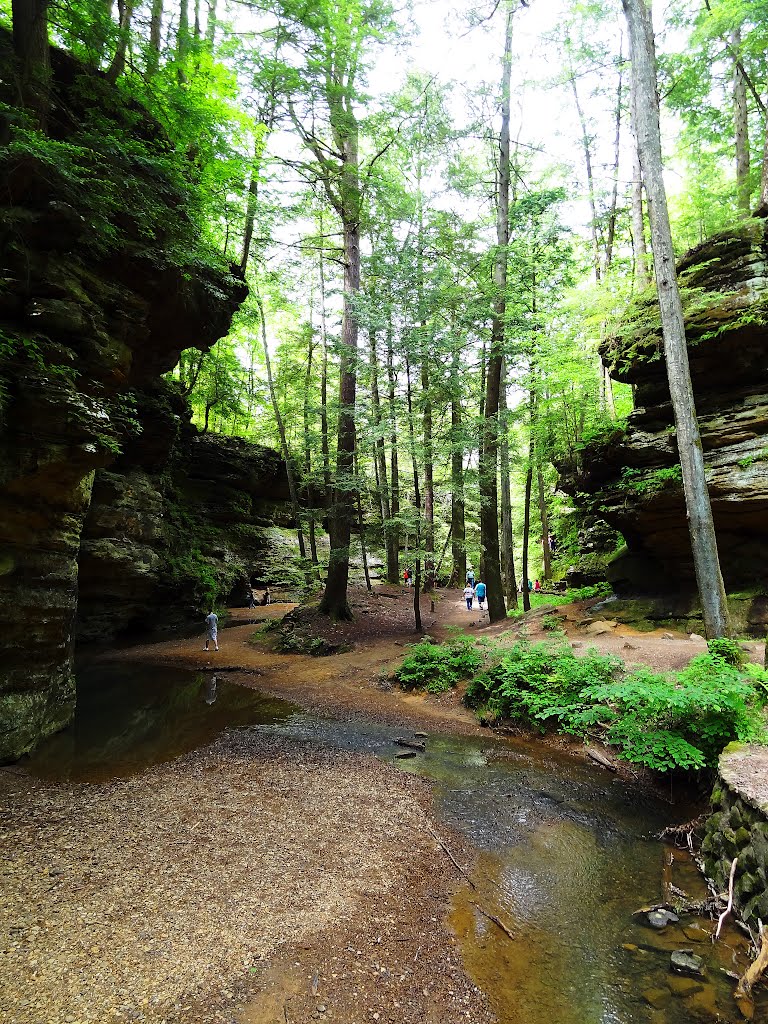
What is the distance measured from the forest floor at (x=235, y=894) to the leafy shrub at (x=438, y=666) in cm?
358

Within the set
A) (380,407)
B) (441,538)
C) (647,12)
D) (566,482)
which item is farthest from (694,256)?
(441,538)

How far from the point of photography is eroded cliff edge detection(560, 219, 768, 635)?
9.47 m

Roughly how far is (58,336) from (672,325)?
10.4 metres

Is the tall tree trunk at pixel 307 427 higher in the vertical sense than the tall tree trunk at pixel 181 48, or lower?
lower

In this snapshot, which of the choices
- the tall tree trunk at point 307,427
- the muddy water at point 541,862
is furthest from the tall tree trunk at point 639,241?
the muddy water at point 541,862

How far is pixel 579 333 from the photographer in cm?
1520

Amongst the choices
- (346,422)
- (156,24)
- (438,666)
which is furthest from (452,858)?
(156,24)

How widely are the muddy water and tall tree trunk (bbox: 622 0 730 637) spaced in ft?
11.8

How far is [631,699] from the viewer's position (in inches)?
236

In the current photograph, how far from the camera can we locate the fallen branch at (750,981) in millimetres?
3150

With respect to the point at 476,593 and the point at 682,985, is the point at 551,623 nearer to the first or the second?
the point at 476,593

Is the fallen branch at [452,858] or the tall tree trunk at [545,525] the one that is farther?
the tall tree trunk at [545,525]

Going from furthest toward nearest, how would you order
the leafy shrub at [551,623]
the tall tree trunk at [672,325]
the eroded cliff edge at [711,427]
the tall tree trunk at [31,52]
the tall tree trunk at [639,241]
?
the tall tree trunk at [639,241], the leafy shrub at [551,623], the eroded cliff edge at [711,427], the tall tree trunk at [672,325], the tall tree trunk at [31,52]

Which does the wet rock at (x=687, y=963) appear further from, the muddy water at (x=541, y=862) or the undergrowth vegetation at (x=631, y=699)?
the undergrowth vegetation at (x=631, y=699)
